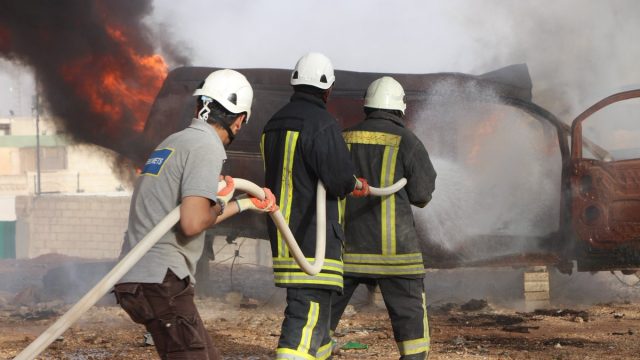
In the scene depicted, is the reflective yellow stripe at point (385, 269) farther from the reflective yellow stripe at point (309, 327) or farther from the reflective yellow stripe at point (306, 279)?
the reflective yellow stripe at point (309, 327)

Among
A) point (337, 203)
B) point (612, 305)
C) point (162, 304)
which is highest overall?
point (337, 203)

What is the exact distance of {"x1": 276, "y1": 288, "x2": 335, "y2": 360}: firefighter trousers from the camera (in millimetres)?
4320

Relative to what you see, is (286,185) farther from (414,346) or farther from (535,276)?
(535,276)

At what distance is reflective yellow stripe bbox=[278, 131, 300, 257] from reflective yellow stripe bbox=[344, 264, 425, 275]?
0.67 metres

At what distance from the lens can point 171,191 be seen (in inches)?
133

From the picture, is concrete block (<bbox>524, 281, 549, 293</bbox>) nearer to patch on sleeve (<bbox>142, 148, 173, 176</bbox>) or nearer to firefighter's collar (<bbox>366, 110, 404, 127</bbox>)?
firefighter's collar (<bbox>366, 110, 404, 127</bbox>)

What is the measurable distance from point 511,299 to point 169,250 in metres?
7.52

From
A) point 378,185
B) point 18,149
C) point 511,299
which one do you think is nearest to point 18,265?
point 511,299

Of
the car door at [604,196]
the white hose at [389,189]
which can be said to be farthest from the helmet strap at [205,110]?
the car door at [604,196]

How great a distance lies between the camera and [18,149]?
45062mm

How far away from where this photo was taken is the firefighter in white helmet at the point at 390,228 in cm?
497

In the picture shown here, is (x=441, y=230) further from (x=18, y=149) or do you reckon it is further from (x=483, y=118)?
(x=18, y=149)

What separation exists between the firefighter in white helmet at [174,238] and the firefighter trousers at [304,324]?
866 millimetres

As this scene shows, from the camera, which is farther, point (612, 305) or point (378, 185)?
point (612, 305)
